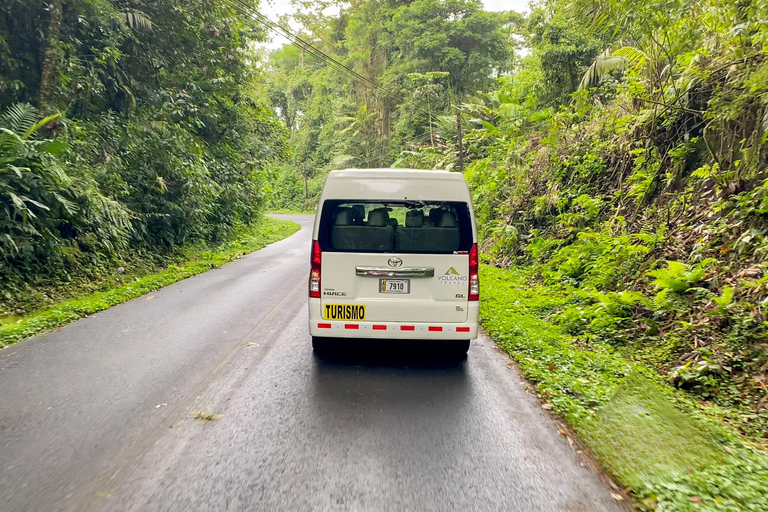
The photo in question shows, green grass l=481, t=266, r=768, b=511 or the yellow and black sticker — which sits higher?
the yellow and black sticker

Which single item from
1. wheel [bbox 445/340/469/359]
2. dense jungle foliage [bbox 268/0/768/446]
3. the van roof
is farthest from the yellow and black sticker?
dense jungle foliage [bbox 268/0/768/446]

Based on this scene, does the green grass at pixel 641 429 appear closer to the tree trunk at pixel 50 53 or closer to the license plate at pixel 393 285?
the license plate at pixel 393 285

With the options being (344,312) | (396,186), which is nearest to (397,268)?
(344,312)

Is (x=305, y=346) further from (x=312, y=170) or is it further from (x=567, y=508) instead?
(x=312, y=170)

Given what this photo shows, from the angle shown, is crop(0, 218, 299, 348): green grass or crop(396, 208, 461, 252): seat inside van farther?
crop(0, 218, 299, 348): green grass

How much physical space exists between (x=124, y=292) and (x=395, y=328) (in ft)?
22.3

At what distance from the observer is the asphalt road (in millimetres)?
3102

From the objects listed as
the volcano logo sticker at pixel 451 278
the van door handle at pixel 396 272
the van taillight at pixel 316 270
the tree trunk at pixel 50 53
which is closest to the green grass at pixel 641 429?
the volcano logo sticker at pixel 451 278

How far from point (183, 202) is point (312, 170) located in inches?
1561

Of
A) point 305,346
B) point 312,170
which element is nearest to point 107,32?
point 305,346

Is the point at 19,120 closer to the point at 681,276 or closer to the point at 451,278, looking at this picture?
the point at 451,278

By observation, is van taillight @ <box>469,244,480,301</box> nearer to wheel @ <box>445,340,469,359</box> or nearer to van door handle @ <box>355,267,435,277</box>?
van door handle @ <box>355,267,435,277</box>

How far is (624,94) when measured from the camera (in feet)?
37.3

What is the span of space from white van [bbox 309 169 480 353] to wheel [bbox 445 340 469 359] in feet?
1.42
